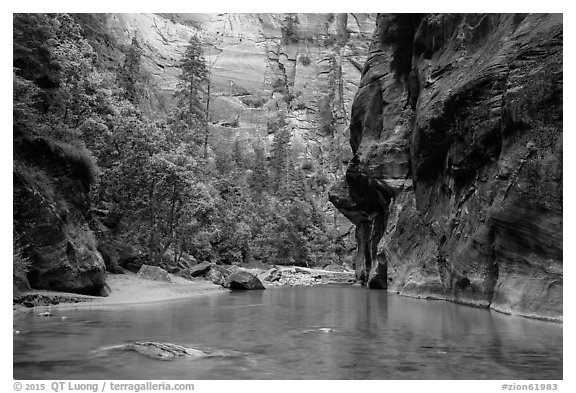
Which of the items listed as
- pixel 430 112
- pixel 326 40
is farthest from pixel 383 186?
pixel 326 40

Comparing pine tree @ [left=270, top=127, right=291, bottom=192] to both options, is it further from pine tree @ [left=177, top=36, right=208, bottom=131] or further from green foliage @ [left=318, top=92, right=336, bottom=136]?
pine tree @ [left=177, top=36, right=208, bottom=131]

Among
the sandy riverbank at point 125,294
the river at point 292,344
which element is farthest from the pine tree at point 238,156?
the river at point 292,344

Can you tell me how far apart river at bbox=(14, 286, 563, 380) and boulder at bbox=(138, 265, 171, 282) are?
918 centimetres

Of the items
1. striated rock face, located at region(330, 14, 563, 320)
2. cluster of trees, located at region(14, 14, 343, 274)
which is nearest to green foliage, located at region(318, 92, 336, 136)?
cluster of trees, located at region(14, 14, 343, 274)

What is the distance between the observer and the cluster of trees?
24.2 meters

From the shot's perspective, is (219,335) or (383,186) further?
(383,186)

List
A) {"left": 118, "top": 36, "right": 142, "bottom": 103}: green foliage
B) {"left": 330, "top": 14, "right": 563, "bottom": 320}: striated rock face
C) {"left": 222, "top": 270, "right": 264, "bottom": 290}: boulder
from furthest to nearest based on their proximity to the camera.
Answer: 1. {"left": 118, "top": 36, "right": 142, "bottom": 103}: green foliage
2. {"left": 222, "top": 270, "right": 264, "bottom": 290}: boulder
3. {"left": 330, "top": 14, "right": 563, "bottom": 320}: striated rock face

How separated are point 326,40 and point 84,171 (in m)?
109

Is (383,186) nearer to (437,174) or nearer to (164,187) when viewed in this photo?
(437,174)

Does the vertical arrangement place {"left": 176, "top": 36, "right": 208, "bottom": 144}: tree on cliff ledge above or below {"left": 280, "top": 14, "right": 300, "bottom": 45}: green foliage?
below

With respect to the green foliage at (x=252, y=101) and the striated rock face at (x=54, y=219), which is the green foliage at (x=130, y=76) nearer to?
the striated rock face at (x=54, y=219)

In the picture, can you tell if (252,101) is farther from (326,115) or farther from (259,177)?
(259,177)

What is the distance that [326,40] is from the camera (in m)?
125

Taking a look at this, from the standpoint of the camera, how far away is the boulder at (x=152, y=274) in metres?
30.4
